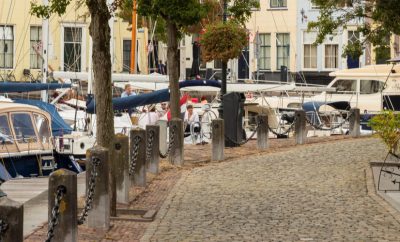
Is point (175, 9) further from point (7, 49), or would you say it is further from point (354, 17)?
point (7, 49)

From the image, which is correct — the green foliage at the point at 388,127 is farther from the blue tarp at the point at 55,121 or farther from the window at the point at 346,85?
the window at the point at 346,85

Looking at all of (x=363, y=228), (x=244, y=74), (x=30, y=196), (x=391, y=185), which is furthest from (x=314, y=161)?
(x=244, y=74)

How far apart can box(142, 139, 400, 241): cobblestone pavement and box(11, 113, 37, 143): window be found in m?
A: 6.19

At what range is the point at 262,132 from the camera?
31391 mm

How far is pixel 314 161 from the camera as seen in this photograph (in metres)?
27.3

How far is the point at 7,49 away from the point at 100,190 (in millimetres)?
50953

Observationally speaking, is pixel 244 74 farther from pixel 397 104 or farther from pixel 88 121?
pixel 88 121

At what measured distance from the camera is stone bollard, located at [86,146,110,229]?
52.6 feet

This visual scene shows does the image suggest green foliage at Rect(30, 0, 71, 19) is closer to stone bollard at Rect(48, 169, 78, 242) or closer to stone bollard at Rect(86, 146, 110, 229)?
stone bollard at Rect(86, 146, 110, 229)

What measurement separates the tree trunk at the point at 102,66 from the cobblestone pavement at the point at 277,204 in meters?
1.52

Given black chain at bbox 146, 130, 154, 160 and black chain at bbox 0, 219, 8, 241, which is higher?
black chain at bbox 0, 219, 8, 241

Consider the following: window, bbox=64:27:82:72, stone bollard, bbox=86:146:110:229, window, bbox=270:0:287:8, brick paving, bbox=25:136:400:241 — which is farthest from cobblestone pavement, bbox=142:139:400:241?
window, bbox=270:0:287:8

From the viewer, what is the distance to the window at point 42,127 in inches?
1259

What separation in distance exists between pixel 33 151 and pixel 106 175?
48.6 ft
